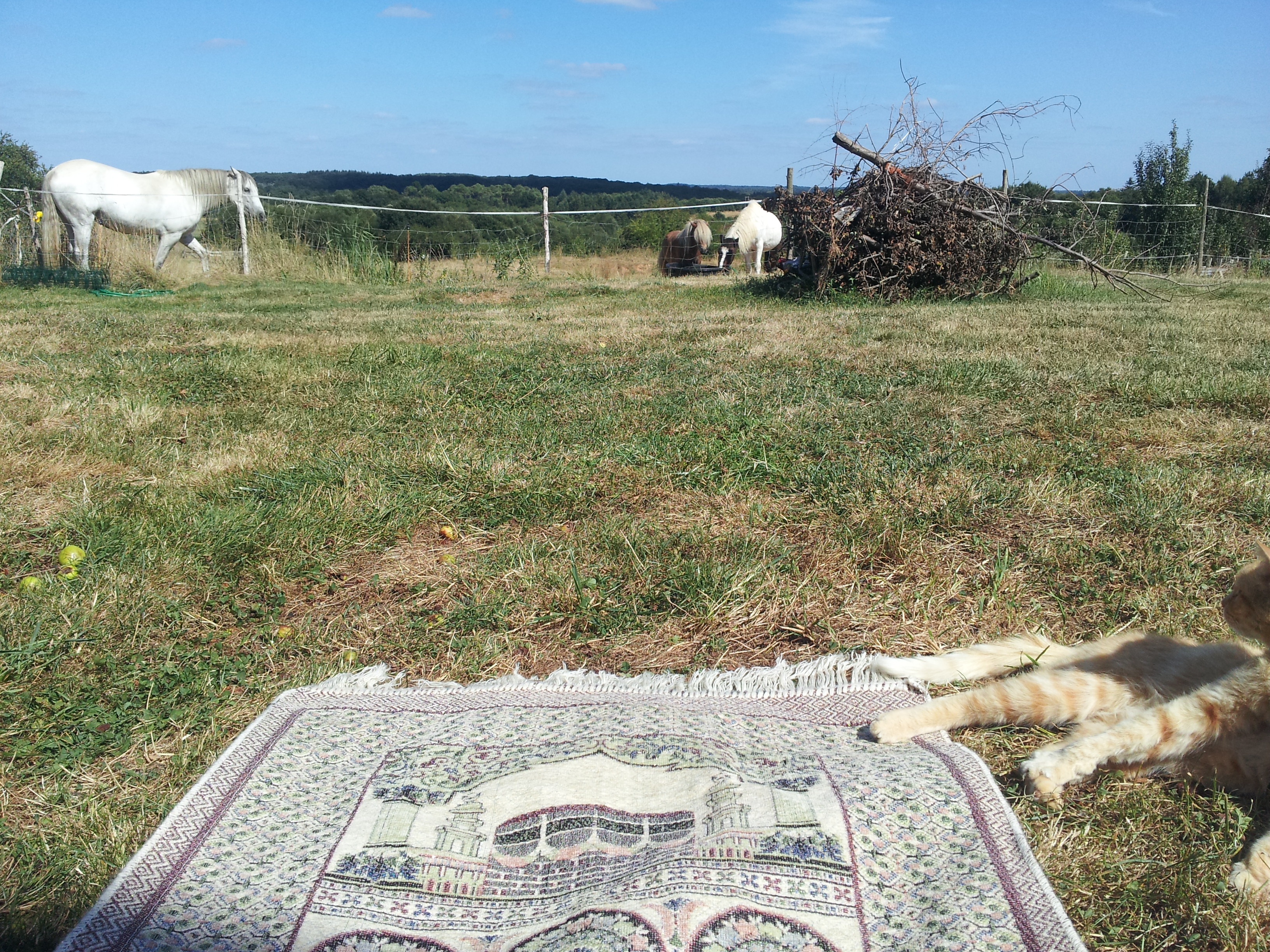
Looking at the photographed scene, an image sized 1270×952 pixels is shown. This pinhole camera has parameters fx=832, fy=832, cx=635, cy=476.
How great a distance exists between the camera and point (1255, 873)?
165cm

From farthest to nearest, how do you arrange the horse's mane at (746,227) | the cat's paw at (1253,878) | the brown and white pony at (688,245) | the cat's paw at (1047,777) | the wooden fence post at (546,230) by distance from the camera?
the brown and white pony at (688,245)
the horse's mane at (746,227)
the wooden fence post at (546,230)
the cat's paw at (1047,777)
the cat's paw at (1253,878)

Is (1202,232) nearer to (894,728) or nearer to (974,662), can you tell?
(974,662)

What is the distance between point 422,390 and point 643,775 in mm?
4021

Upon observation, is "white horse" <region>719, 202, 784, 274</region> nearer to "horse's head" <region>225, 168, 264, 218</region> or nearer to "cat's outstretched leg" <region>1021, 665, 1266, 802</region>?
"horse's head" <region>225, 168, 264, 218</region>

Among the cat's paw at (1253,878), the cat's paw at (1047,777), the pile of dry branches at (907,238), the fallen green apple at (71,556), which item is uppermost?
the pile of dry branches at (907,238)

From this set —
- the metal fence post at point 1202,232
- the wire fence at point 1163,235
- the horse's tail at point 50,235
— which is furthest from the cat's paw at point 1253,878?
the metal fence post at point 1202,232

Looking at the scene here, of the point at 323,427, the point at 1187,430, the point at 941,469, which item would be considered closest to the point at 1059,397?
the point at 1187,430

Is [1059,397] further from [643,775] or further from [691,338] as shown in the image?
[643,775]

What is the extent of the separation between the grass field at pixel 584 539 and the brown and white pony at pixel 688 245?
12384 millimetres

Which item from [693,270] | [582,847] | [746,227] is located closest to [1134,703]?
[582,847]

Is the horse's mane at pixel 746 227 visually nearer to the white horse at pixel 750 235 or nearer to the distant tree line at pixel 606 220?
the white horse at pixel 750 235

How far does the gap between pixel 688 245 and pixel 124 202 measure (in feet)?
34.5

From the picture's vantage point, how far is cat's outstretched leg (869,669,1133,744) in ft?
7.20

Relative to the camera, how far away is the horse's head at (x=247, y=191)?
46.3 feet
